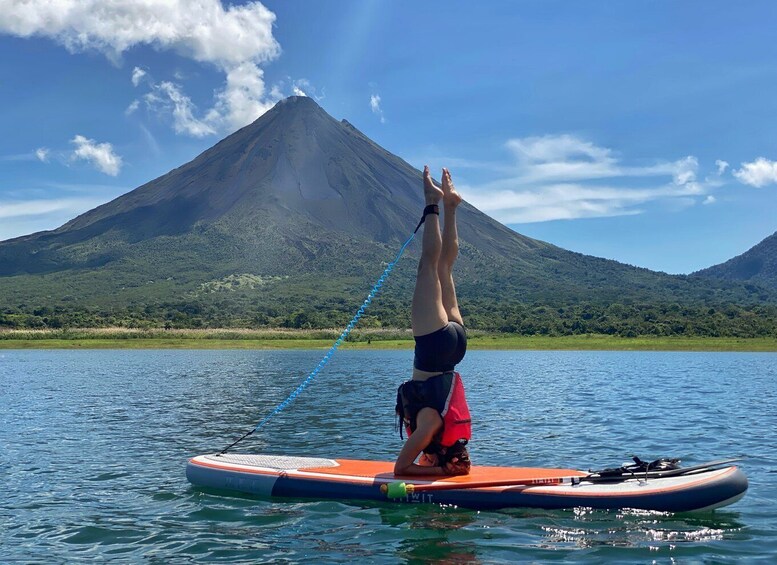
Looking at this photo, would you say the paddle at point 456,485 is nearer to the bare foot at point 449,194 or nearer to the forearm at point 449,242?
the forearm at point 449,242

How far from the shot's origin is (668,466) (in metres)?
13.3

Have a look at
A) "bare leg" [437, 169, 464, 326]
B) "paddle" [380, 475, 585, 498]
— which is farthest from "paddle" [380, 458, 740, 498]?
"bare leg" [437, 169, 464, 326]

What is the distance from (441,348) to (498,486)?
2.59 m

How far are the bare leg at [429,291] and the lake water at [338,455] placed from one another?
323 cm

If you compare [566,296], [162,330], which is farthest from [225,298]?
[566,296]

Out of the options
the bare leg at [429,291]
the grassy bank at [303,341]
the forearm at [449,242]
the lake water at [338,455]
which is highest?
the forearm at [449,242]

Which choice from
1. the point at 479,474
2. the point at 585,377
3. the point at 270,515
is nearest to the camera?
the point at 270,515

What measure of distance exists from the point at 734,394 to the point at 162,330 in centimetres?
9346

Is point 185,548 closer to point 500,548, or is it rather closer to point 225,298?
point 500,548

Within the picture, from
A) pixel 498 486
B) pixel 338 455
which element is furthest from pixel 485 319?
pixel 498 486

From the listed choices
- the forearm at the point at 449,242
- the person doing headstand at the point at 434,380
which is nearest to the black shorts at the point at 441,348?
the person doing headstand at the point at 434,380

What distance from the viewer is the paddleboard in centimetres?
1231

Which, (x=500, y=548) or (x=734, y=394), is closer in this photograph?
(x=500, y=548)

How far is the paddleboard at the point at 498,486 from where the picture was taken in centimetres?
1231
